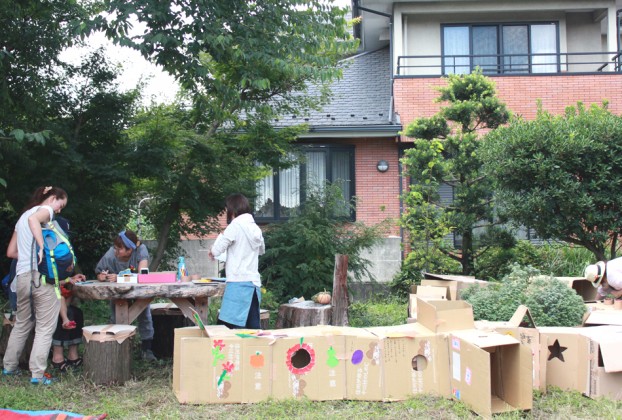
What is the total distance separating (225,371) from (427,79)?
9220mm

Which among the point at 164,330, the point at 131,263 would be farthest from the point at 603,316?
the point at 131,263

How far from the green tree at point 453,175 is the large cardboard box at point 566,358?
484 centimetres

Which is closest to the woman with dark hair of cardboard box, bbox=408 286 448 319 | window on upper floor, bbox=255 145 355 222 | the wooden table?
the wooden table

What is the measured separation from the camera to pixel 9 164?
785 centimetres

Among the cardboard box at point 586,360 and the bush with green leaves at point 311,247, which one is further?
the bush with green leaves at point 311,247

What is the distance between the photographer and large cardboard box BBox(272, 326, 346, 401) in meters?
5.18

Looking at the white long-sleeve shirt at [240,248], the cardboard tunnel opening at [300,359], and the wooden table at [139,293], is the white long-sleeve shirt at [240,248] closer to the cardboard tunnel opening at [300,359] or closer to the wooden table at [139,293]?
the wooden table at [139,293]

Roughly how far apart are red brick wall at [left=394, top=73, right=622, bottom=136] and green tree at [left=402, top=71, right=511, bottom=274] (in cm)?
197

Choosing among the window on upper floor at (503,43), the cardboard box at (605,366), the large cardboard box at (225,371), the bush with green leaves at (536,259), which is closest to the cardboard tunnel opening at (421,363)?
the large cardboard box at (225,371)

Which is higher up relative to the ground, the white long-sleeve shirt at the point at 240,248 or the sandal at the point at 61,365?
the white long-sleeve shirt at the point at 240,248

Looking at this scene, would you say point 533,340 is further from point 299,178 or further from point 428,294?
point 299,178

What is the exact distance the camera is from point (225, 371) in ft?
17.0

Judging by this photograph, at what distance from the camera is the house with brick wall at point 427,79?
12906 millimetres

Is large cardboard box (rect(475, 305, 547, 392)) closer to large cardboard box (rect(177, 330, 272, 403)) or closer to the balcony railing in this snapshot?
large cardboard box (rect(177, 330, 272, 403))
